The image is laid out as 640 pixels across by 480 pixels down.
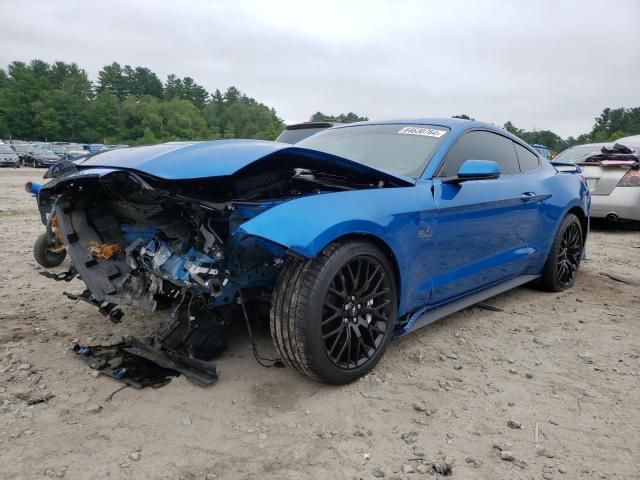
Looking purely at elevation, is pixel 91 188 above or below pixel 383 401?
above

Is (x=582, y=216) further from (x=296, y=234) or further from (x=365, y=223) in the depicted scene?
(x=296, y=234)

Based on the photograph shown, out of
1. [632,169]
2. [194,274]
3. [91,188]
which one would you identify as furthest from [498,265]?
[632,169]

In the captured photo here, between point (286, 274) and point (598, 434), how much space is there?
161 centimetres

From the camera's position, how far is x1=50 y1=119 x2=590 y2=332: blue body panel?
7.33 feet

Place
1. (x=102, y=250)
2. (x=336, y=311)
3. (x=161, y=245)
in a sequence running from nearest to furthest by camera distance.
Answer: (x=336, y=311) < (x=161, y=245) < (x=102, y=250)

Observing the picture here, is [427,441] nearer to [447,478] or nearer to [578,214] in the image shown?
[447,478]

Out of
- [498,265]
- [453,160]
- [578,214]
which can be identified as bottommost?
[498,265]

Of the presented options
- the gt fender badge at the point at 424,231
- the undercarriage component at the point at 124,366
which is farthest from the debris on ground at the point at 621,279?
the undercarriage component at the point at 124,366

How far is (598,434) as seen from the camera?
215cm

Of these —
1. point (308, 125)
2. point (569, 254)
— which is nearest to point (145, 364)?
point (569, 254)

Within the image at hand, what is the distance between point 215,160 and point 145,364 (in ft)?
4.14

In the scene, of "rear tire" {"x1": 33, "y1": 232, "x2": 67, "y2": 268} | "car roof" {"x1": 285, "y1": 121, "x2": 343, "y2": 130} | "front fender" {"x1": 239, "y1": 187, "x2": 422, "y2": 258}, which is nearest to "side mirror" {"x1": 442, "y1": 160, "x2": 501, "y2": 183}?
"front fender" {"x1": 239, "y1": 187, "x2": 422, "y2": 258}

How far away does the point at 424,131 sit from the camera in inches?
131

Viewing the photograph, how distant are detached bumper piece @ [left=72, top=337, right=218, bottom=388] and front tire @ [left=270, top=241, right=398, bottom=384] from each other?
0.48 meters
